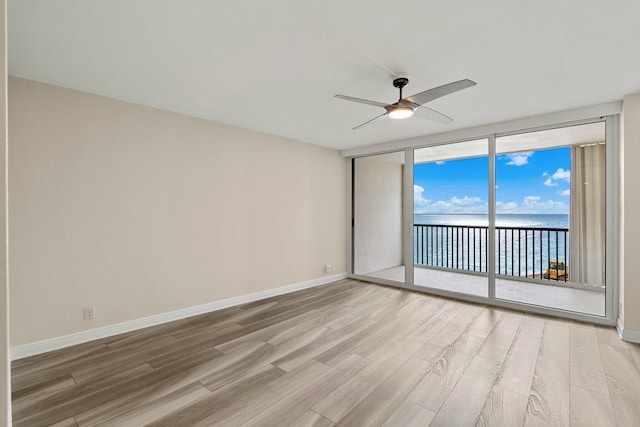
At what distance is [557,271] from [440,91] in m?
3.21

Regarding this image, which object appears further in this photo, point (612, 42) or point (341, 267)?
point (341, 267)

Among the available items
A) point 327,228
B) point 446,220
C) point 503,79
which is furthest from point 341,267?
point 503,79

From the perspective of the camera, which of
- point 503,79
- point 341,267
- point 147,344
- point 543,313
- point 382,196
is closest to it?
point 503,79

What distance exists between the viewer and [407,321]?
344 centimetres

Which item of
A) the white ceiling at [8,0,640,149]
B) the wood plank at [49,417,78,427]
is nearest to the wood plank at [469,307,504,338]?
the white ceiling at [8,0,640,149]

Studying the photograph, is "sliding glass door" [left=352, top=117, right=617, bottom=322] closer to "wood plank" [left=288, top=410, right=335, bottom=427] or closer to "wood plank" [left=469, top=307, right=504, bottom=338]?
"wood plank" [left=469, top=307, right=504, bottom=338]

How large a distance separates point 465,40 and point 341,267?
438cm

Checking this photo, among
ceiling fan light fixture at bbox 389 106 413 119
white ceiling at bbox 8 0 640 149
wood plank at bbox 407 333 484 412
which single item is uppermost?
white ceiling at bbox 8 0 640 149

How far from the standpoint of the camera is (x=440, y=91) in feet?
7.41

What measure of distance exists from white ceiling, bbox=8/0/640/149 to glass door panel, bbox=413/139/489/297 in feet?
4.00

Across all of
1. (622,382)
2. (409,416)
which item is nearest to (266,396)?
(409,416)

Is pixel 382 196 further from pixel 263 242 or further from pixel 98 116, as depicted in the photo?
pixel 98 116

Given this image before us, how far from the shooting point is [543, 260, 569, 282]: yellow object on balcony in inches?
148

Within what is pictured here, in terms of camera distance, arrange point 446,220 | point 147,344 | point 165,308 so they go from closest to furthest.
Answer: point 147,344, point 165,308, point 446,220
